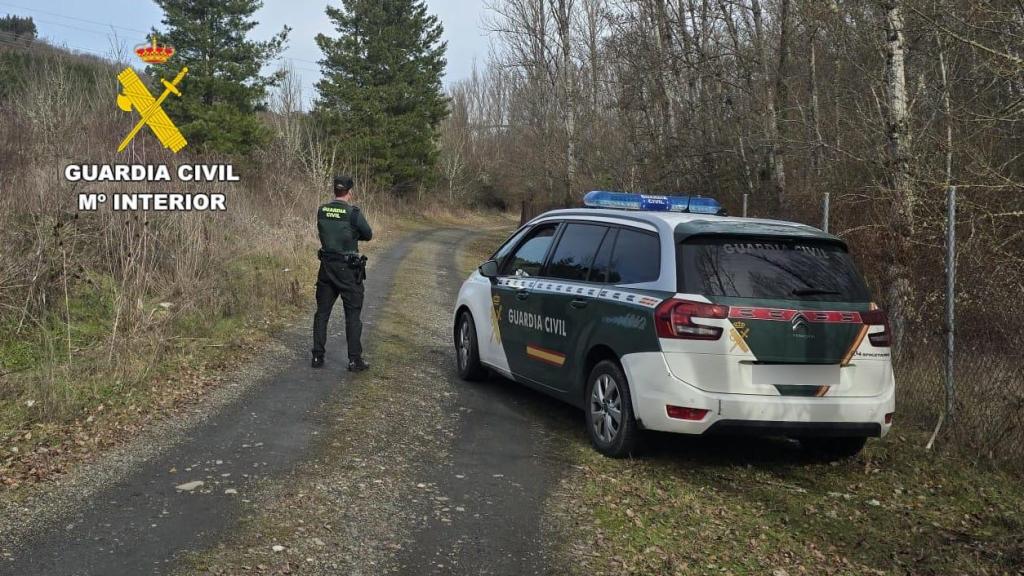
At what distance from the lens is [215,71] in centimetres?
3322

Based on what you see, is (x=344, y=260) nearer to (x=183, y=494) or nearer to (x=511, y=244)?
(x=511, y=244)

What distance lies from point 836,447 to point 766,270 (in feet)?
4.90

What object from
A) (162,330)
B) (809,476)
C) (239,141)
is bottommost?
(809,476)

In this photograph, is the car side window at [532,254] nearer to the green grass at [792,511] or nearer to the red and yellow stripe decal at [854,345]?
the green grass at [792,511]

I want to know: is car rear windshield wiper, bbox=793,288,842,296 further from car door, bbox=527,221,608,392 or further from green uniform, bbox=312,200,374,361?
green uniform, bbox=312,200,374,361

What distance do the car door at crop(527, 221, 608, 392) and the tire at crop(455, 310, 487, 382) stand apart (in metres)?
1.22

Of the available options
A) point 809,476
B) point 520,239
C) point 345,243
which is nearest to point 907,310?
point 809,476

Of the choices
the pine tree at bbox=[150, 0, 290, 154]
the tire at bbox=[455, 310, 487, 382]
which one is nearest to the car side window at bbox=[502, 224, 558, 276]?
the tire at bbox=[455, 310, 487, 382]

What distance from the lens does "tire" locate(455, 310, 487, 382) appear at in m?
8.30

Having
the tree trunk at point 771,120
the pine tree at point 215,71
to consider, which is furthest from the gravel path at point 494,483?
the pine tree at point 215,71

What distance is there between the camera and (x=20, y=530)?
14.5 feet

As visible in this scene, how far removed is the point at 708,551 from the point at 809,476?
67.0 inches

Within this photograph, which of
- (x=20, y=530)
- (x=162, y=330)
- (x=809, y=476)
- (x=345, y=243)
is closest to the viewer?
(x=20, y=530)

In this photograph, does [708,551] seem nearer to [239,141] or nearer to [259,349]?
[259,349]
